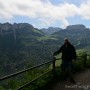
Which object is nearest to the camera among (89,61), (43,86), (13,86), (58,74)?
(13,86)

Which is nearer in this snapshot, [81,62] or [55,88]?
[55,88]

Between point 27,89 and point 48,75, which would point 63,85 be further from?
point 27,89

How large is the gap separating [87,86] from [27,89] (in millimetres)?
2971

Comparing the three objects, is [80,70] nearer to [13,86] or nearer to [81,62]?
[81,62]

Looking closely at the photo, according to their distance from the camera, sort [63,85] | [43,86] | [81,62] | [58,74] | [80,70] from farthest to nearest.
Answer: [81,62]
[80,70]
[58,74]
[63,85]
[43,86]

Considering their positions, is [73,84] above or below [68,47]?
below

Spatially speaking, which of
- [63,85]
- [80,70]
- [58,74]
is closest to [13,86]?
[63,85]

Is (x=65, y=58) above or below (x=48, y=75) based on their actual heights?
above

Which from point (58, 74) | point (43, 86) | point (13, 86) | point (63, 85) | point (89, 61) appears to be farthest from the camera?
point (89, 61)

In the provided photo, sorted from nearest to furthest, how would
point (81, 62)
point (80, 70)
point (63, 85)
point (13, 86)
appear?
point (13, 86), point (63, 85), point (80, 70), point (81, 62)

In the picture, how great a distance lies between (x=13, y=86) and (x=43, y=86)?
2133mm

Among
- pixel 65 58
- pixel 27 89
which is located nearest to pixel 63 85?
pixel 65 58

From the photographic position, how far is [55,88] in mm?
11547

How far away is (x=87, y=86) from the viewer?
37.7ft
